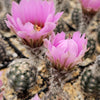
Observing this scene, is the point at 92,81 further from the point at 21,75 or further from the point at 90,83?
the point at 21,75

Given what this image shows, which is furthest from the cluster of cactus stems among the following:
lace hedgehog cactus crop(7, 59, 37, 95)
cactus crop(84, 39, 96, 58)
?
cactus crop(84, 39, 96, 58)

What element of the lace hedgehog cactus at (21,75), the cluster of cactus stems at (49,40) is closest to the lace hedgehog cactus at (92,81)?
the cluster of cactus stems at (49,40)

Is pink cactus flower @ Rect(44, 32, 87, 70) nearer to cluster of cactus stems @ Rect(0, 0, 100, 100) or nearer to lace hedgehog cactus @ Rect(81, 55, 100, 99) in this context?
cluster of cactus stems @ Rect(0, 0, 100, 100)

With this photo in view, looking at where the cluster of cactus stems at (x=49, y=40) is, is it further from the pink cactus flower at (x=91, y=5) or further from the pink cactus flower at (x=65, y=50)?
the pink cactus flower at (x=91, y=5)

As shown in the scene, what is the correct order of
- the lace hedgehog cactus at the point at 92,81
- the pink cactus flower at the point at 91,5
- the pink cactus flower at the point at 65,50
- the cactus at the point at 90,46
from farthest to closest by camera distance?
the cactus at the point at 90,46 → the pink cactus flower at the point at 91,5 → the lace hedgehog cactus at the point at 92,81 → the pink cactus flower at the point at 65,50

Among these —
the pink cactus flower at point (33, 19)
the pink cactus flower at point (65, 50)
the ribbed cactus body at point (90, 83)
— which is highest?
the pink cactus flower at point (33, 19)
